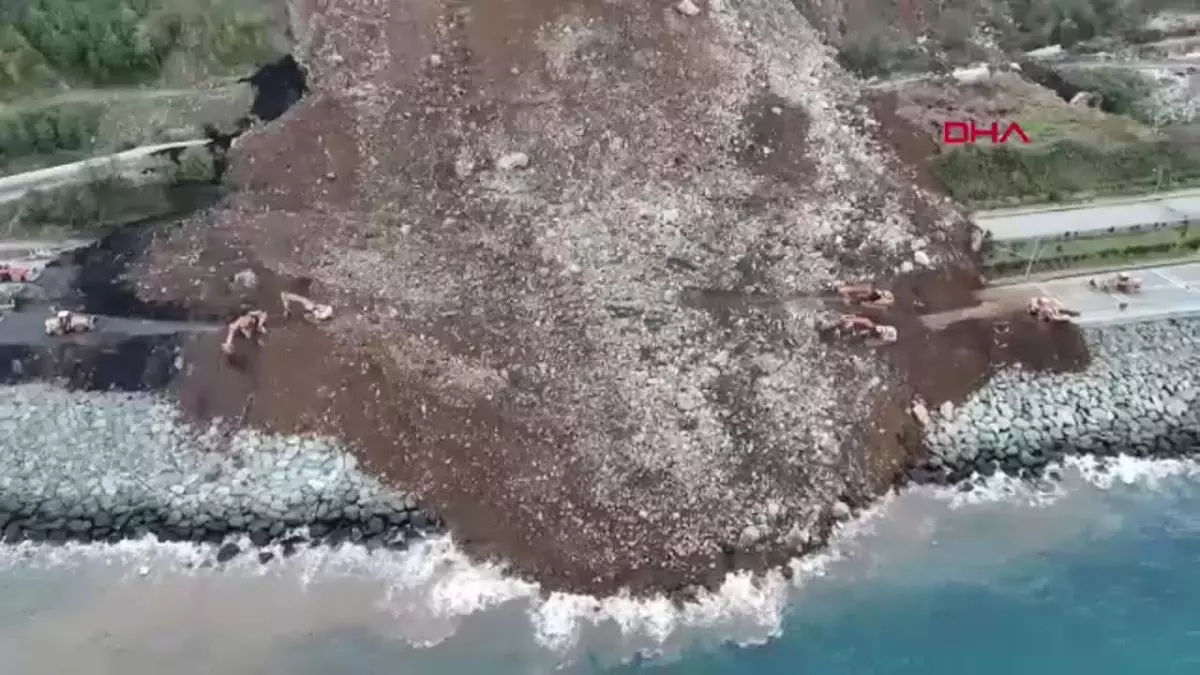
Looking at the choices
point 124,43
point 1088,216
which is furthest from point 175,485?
point 1088,216

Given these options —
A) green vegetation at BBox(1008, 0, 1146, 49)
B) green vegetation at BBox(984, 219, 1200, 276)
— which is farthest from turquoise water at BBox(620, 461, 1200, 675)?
green vegetation at BBox(1008, 0, 1146, 49)

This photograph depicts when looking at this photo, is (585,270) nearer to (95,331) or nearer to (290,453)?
(290,453)

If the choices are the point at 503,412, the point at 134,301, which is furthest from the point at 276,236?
the point at 503,412

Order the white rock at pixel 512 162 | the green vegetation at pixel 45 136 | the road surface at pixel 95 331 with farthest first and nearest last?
the green vegetation at pixel 45 136, the white rock at pixel 512 162, the road surface at pixel 95 331

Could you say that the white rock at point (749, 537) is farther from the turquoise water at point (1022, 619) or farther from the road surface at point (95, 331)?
the road surface at point (95, 331)

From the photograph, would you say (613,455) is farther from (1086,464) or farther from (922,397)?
(1086,464)

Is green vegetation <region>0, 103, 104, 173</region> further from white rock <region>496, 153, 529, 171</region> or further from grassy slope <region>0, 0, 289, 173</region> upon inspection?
white rock <region>496, 153, 529, 171</region>

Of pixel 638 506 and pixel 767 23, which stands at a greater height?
pixel 767 23

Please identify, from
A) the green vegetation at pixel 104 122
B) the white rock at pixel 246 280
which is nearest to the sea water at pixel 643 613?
the white rock at pixel 246 280
